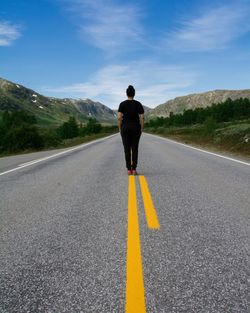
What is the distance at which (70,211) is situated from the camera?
209 inches

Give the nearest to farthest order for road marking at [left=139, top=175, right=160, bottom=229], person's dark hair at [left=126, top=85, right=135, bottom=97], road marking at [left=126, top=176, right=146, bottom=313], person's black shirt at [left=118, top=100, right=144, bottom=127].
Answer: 1. road marking at [left=126, top=176, right=146, bottom=313]
2. road marking at [left=139, top=175, right=160, bottom=229]
3. person's dark hair at [left=126, top=85, right=135, bottom=97]
4. person's black shirt at [left=118, top=100, right=144, bottom=127]

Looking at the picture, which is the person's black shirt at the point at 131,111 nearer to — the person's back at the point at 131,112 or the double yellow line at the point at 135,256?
the person's back at the point at 131,112

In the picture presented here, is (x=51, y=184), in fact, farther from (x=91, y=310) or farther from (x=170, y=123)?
(x=170, y=123)

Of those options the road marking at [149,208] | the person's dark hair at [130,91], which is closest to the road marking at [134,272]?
the road marking at [149,208]

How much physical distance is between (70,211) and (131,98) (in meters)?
4.38

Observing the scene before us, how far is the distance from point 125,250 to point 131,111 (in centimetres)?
577

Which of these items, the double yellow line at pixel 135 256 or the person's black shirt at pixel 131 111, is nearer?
the double yellow line at pixel 135 256

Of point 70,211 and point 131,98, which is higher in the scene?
point 131,98

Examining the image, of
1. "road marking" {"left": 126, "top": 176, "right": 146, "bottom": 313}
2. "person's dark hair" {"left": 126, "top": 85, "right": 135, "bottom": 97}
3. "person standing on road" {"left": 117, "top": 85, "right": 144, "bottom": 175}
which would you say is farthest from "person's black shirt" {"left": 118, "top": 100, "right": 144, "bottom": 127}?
"road marking" {"left": 126, "top": 176, "right": 146, "bottom": 313}

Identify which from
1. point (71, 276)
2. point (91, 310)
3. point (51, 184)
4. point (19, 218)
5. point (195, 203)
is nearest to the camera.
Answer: point (91, 310)

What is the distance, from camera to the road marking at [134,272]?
2.47 m

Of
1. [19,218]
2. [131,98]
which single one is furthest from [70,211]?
[131,98]

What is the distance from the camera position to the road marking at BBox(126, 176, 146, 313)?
2.47 metres

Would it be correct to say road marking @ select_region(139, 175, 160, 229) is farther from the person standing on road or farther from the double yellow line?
the person standing on road
